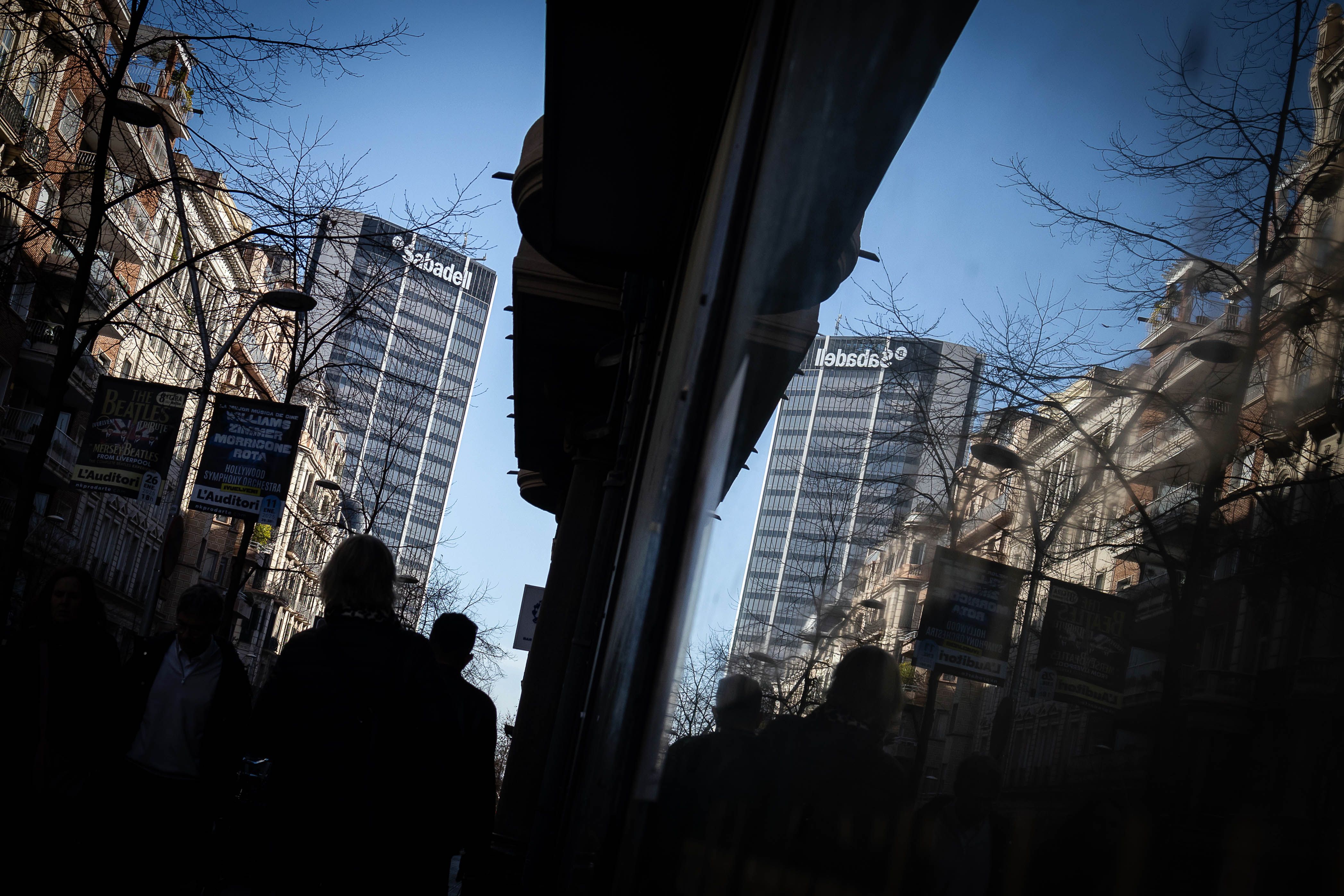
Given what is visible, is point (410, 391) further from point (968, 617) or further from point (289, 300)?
point (968, 617)

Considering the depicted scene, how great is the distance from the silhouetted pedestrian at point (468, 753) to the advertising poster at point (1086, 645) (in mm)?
3538

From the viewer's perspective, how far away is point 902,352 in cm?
102

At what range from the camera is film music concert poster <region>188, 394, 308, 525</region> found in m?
12.7

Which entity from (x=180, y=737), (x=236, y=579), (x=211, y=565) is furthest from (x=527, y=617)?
(x=211, y=565)

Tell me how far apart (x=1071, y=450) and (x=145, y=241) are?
141ft

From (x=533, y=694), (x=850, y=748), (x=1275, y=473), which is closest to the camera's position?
(x=1275, y=473)

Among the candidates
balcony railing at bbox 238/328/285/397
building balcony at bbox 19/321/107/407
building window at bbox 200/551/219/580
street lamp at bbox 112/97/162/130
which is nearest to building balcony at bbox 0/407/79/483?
building balcony at bbox 19/321/107/407

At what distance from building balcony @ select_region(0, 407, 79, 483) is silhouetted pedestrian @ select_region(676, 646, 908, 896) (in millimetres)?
34347

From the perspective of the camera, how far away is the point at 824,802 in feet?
3.18

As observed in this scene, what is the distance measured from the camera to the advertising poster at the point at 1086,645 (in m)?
0.60

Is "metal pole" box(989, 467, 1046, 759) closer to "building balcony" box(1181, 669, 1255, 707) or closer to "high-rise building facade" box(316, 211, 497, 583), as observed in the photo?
"building balcony" box(1181, 669, 1255, 707)

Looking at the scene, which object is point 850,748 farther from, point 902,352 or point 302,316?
point 302,316

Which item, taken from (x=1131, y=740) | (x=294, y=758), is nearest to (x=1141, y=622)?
(x=1131, y=740)

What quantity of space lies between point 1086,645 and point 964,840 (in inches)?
6.0
